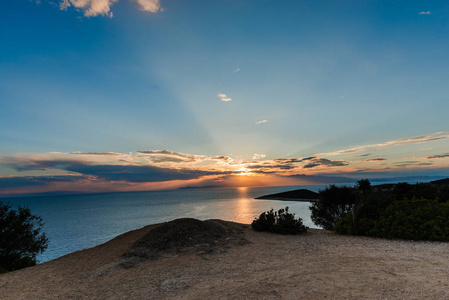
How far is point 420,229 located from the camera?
1077 centimetres

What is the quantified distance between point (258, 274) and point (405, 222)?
378 inches

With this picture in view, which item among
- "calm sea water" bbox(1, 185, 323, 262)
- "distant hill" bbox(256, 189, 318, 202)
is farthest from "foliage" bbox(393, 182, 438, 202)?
"distant hill" bbox(256, 189, 318, 202)

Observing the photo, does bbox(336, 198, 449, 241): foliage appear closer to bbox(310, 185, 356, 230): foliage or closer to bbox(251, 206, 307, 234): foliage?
bbox(251, 206, 307, 234): foliage

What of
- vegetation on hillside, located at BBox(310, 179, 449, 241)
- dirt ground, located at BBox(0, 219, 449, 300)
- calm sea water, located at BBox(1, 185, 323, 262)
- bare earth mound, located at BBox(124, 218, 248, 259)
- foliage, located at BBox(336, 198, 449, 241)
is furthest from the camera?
calm sea water, located at BBox(1, 185, 323, 262)

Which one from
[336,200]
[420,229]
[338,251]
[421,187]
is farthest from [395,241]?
[421,187]

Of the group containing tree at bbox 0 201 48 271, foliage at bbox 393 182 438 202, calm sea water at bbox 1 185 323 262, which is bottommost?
calm sea water at bbox 1 185 323 262

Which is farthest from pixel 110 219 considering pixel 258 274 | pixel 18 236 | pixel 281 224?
pixel 258 274

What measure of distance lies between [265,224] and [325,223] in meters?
11.3

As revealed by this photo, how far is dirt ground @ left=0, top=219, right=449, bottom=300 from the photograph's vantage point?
529 cm

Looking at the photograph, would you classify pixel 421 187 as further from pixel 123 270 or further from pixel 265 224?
pixel 123 270

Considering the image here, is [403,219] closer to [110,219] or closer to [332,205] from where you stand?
[332,205]

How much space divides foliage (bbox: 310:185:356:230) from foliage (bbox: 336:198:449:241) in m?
6.92

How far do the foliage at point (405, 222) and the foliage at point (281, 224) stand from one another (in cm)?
248

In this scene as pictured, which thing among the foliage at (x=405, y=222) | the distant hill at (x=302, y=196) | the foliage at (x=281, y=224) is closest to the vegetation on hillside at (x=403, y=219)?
the foliage at (x=405, y=222)
